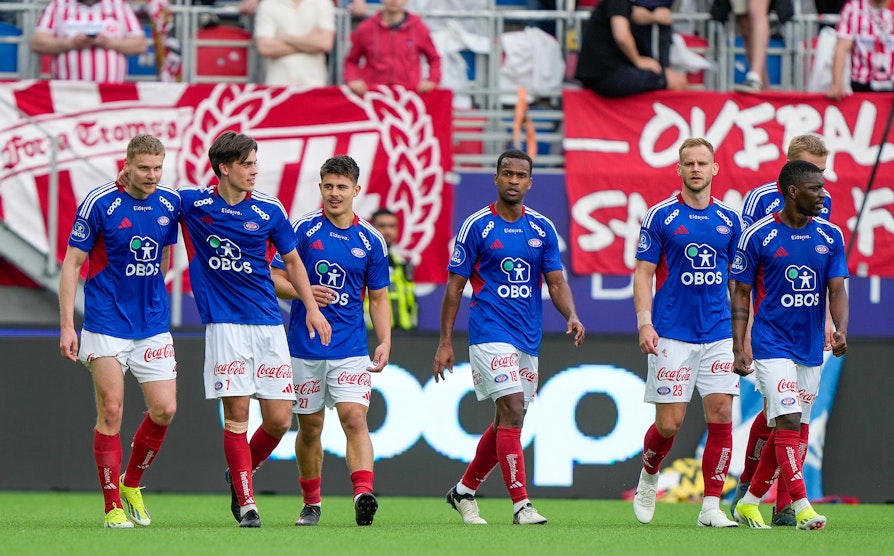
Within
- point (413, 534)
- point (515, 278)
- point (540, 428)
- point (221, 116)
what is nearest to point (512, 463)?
point (413, 534)

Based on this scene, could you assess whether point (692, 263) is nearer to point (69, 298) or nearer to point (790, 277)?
point (790, 277)

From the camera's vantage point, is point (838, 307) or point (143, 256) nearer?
point (143, 256)

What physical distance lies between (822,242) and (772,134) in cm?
653

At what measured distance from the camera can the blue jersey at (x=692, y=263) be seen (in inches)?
363

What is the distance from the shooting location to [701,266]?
364 inches

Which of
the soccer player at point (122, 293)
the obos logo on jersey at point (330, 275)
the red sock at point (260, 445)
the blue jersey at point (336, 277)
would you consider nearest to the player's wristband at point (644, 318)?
the blue jersey at point (336, 277)

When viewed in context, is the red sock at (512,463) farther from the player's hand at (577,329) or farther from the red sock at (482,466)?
the player's hand at (577,329)

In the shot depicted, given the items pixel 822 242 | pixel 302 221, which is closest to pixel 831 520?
pixel 822 242

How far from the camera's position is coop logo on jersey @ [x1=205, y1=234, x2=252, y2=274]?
8.72m

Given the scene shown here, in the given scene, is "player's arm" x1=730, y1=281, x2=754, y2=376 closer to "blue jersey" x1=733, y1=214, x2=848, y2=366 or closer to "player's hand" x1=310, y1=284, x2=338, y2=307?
"blue jersey" x1=733, y1=214, x2=848, y2=366

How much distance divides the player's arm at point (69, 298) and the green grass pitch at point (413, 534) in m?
1.06

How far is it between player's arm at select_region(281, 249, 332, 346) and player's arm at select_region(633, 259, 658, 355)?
191 cm

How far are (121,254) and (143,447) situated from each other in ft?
3.93

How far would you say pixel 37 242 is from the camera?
47.3 feet
